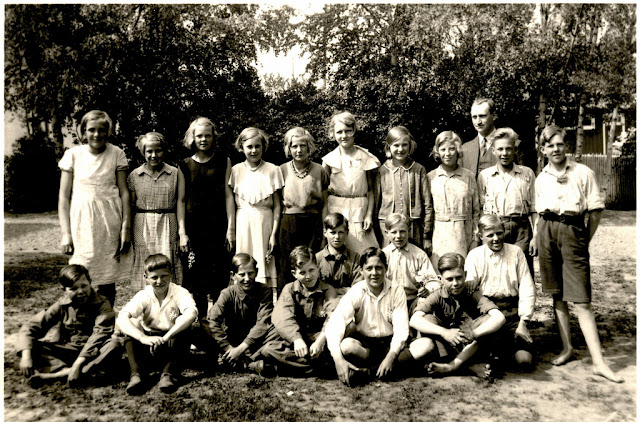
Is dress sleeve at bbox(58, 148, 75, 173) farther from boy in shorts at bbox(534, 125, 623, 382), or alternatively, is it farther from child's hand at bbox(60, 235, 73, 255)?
boy in shorts at bbox(534, 125, 623, 382)

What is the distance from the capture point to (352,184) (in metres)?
5.24

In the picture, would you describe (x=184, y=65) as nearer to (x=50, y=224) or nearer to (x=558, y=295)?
(x=50, y=224)

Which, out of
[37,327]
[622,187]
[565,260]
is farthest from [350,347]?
[622,187]

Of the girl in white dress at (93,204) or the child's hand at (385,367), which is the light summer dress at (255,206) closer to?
the girl in white dress at (93,204)

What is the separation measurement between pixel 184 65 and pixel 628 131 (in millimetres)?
15021

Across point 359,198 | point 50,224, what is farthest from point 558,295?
point 50,224

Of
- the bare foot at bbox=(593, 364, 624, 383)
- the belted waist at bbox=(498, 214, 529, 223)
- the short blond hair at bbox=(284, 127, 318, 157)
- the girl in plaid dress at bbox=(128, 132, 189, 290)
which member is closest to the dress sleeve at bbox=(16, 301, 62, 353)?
the girl in plaid dress at bbox=(128, 132, 189, 290)

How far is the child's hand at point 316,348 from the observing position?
14.1 feet

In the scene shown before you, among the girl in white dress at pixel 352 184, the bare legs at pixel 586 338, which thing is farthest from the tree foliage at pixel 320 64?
the bare legs at pixel 586 338

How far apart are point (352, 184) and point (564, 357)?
7.46 feet

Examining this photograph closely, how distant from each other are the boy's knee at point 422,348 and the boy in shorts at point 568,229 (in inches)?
42.5

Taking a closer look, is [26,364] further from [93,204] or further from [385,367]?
[385,367]

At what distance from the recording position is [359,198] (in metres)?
5.27

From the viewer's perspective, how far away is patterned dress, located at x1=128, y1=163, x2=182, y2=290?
4977mm
